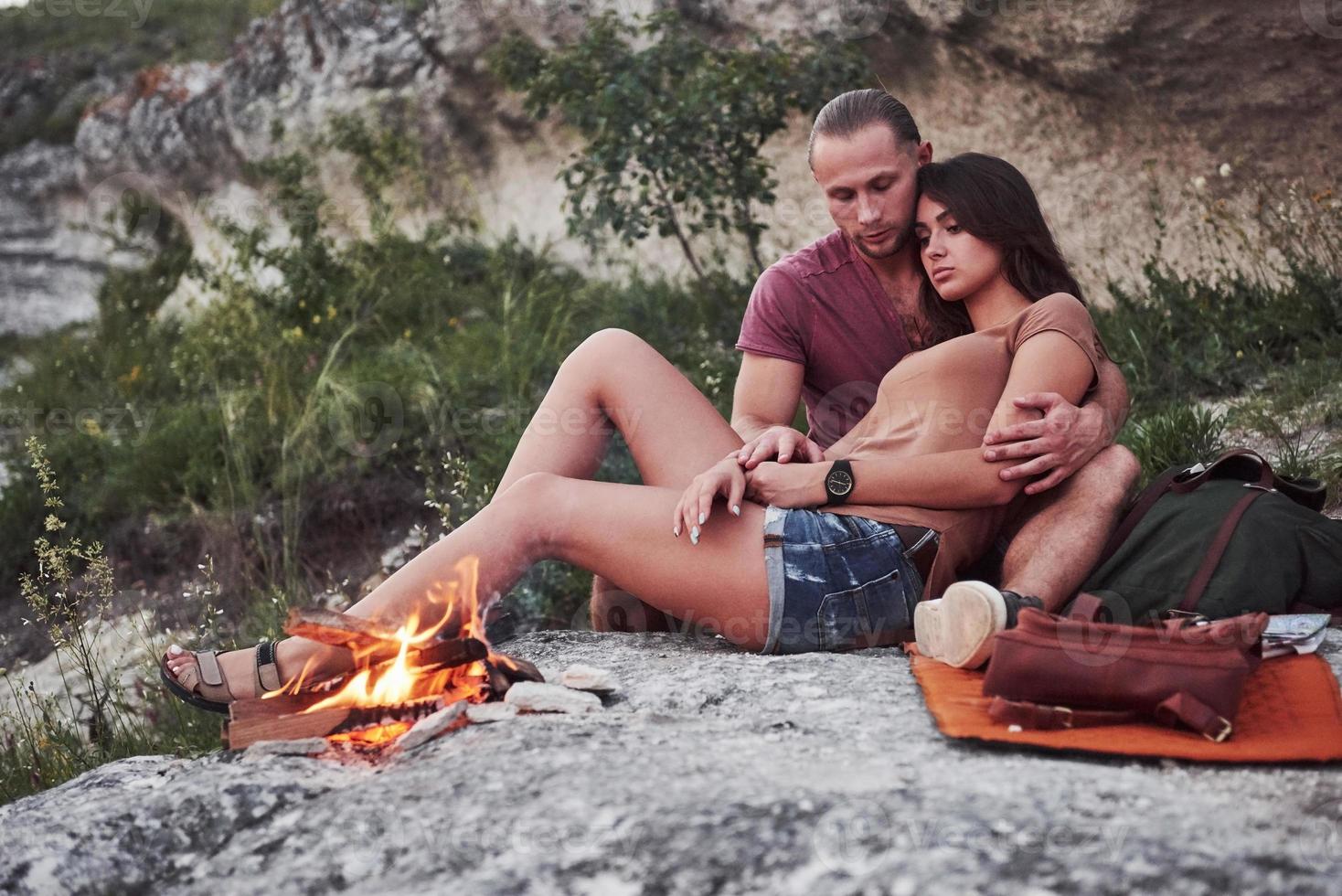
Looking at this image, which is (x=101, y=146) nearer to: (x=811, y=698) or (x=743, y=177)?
(x=743, y=177)

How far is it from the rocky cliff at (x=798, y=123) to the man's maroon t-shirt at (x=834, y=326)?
2523 millimetres

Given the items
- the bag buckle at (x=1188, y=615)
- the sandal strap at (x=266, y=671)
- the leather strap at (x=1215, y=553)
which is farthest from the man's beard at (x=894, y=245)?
the sandal strap at (x=266, y=671)

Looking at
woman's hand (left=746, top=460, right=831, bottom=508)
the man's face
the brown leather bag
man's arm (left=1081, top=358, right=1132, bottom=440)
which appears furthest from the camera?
the man's face

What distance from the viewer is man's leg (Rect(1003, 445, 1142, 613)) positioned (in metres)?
2.89

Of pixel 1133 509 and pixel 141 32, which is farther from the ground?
pixel 141 32

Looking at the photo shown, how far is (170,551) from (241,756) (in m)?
3.84

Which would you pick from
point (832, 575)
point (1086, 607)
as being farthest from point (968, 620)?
point (832, 575)

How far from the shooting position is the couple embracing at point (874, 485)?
111 inches

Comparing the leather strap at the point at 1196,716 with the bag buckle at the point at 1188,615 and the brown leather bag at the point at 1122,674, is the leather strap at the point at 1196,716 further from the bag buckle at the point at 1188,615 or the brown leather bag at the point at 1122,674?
the bag buckle at the point at 1188,615

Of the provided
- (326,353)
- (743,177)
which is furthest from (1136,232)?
(326,353)

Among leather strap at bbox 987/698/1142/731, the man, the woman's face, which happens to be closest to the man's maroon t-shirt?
the man

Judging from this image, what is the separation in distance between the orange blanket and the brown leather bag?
33 millimetres

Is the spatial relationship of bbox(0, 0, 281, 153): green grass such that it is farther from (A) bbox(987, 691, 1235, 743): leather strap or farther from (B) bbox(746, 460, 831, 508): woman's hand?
(A) bbox(987, 691, 1235, 743): leather strap

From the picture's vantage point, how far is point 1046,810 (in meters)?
1.87
